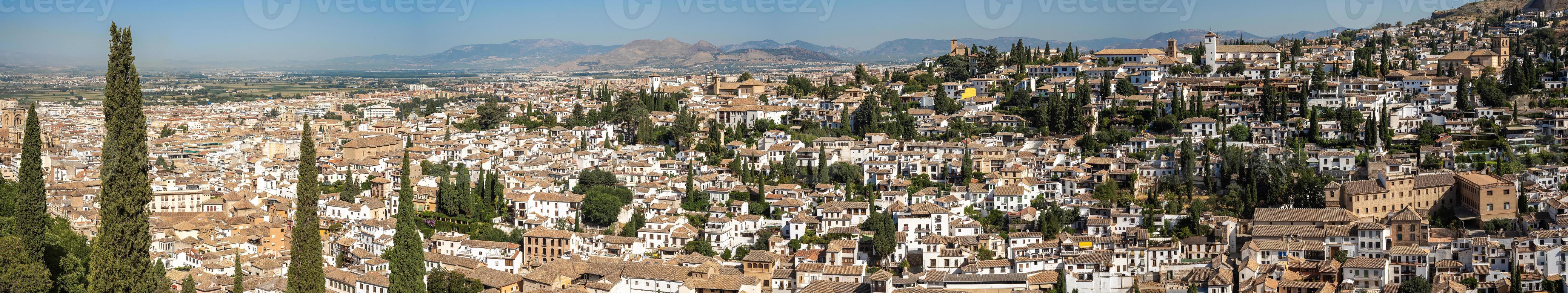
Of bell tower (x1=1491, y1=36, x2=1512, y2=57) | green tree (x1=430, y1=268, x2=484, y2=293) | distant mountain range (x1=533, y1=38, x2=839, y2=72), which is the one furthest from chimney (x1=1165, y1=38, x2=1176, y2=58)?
distant mountain range (x1=533, y1=38, x2=839, y2=72)

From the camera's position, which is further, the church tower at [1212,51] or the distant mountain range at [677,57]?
the distant mountain range at [677,57]

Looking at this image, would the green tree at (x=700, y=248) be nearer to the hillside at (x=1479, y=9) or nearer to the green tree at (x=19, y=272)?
the green tree at (x=19, y=272)

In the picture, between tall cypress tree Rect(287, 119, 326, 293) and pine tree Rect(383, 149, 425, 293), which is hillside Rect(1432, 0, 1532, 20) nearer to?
pine tree Rect(383, 149, 425, 293)

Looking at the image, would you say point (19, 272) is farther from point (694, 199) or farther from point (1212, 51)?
point (1212, 51)

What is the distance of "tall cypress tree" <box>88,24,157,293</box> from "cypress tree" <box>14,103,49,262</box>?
426 centimetres

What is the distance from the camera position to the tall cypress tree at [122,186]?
984 cm

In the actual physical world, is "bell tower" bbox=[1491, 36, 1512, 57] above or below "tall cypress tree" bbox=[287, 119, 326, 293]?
above

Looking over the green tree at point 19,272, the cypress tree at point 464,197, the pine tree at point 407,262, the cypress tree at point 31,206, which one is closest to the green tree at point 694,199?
the cypress tree at point 464,197

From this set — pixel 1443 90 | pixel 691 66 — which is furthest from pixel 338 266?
pixel 691 66

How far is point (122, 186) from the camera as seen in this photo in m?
9.84

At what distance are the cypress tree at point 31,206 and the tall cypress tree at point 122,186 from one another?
426 centimetres

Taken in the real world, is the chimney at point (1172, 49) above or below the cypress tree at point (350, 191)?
above

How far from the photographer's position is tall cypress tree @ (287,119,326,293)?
37.2 ft

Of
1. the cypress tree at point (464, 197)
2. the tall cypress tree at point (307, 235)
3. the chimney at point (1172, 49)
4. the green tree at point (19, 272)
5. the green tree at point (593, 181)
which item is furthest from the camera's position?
the chimney at point (1172, 49)
